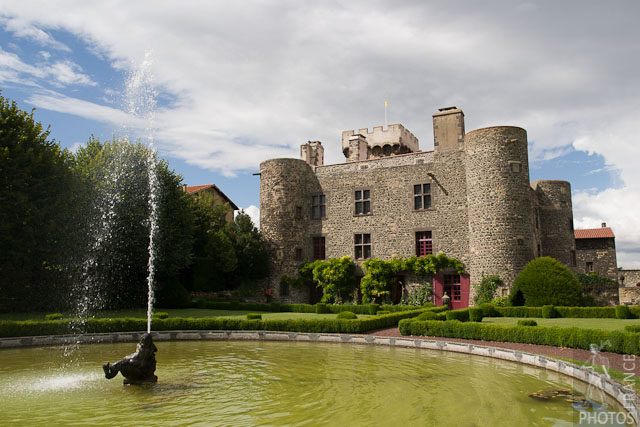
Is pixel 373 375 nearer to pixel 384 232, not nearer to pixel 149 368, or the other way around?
pixel 149 368

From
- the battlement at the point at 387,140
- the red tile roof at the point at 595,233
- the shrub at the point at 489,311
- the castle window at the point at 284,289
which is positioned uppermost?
the battlement at the point at 387,140

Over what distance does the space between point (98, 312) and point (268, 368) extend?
15.5 meters

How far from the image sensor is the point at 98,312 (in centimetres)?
2344

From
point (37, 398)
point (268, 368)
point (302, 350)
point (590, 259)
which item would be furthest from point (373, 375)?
point (590, 259)

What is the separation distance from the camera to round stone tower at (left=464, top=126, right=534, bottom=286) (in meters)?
25.6

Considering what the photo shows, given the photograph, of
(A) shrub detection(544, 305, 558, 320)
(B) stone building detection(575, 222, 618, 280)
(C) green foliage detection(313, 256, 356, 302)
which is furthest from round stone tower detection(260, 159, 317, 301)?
(B) stone building detection(575, 222, 618, 280)

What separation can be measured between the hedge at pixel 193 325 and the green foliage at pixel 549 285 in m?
9.04

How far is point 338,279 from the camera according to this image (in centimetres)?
3020

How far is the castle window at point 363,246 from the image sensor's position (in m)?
31.2

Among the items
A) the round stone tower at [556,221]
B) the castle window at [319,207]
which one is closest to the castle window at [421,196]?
the castle window at [319,207]

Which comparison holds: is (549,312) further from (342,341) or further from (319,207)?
(319,207)

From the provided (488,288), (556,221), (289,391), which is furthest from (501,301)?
(289,391)

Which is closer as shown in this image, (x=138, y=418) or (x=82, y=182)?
(x=138, y=418)

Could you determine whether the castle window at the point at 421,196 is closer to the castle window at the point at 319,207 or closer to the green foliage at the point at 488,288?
the green foliage at the point at 488,288
